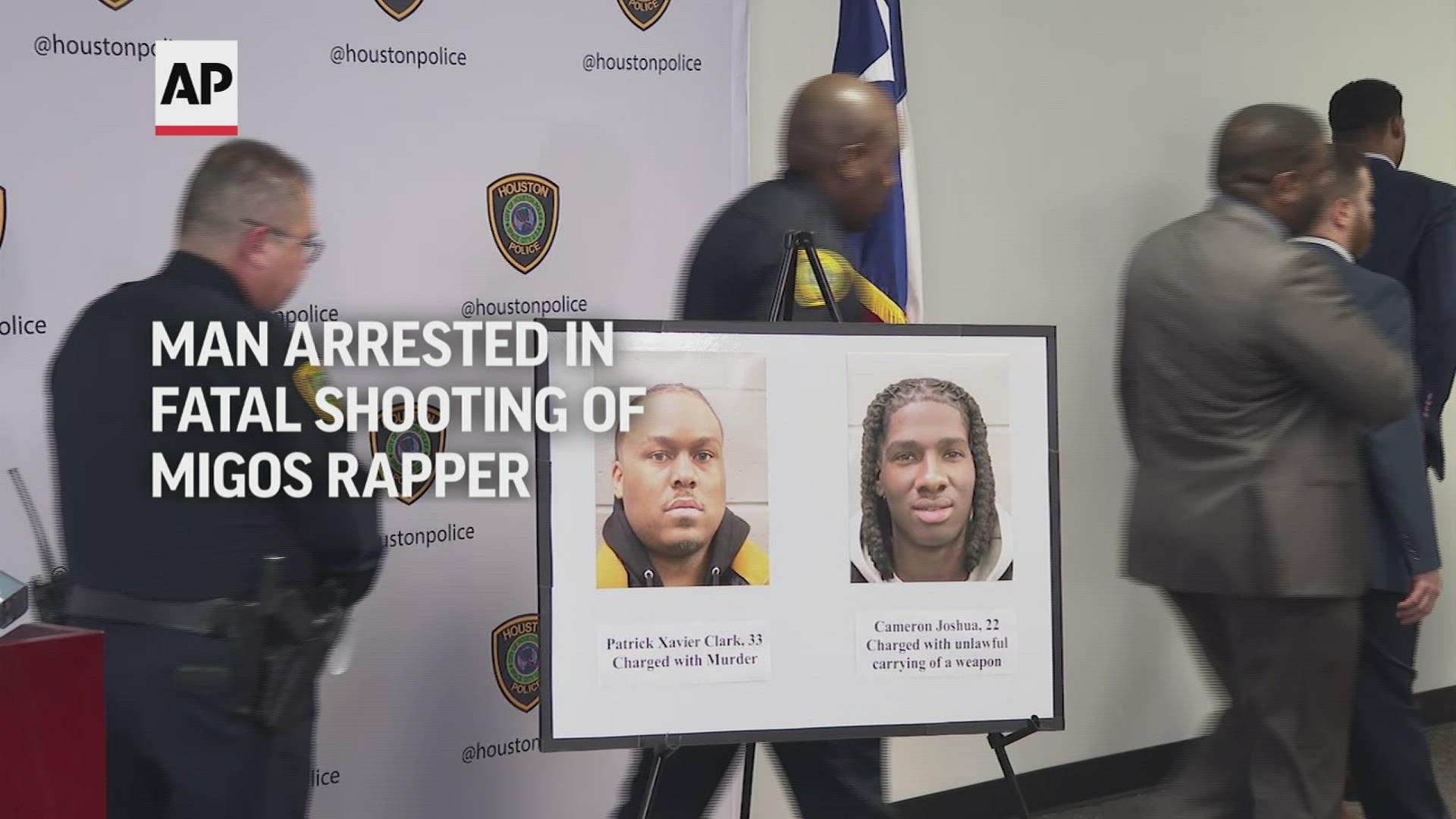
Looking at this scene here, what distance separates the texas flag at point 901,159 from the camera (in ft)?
9.55

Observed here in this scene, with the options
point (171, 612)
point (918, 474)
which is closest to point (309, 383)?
point (171, 612)

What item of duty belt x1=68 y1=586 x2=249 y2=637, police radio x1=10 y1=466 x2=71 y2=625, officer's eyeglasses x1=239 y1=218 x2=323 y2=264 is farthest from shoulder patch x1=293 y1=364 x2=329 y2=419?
police radio x1=10 y1=466 x2=71 y2=625

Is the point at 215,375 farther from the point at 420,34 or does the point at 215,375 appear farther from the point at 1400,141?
the point at 1400,141

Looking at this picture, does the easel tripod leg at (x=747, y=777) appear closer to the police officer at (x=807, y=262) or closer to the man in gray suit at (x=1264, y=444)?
the police officer at (x=807, y=262)

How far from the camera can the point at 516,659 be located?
2.75 metres

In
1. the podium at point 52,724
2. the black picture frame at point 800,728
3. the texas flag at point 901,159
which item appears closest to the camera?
the podium at point 52,724

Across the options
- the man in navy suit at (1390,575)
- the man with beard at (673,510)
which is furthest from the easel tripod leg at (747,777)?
the man in navy suit at (1390,575)

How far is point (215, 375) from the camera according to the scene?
198 cm

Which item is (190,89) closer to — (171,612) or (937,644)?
(171,612)

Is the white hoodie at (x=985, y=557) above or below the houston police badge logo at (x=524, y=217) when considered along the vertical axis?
below

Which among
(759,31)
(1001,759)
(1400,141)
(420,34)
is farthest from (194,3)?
(1400,141)

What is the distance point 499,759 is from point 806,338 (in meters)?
1.23

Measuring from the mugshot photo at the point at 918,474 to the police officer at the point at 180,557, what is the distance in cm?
84

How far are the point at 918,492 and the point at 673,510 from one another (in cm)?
36
